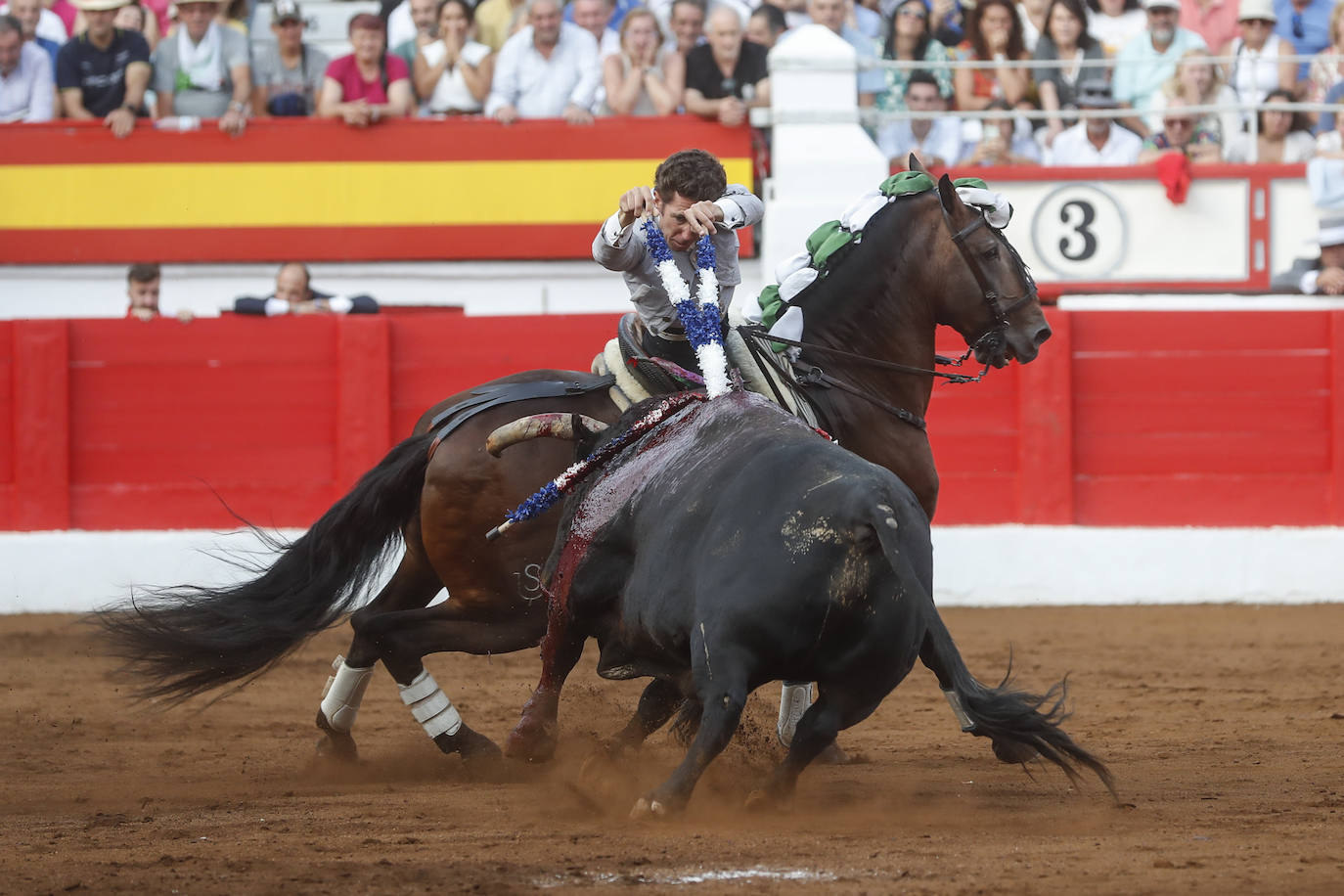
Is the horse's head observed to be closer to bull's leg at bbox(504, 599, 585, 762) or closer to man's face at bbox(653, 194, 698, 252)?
man's face at bbox(653, 194, 698, 252)

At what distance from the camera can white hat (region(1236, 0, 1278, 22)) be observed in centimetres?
1024

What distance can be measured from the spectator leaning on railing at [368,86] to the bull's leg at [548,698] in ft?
22.1

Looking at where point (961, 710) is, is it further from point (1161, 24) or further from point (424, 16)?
point (424, 16)

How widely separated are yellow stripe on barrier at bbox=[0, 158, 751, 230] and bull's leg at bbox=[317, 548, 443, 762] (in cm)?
548

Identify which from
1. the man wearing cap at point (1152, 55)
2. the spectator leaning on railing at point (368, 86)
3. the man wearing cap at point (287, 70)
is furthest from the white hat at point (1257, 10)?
the man wearing cap at point (287, 70)

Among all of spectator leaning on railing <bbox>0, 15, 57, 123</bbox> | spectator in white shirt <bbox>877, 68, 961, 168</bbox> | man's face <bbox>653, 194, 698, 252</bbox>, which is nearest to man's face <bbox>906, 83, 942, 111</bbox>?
spectator in white shirt <bbox>877, 68, 961, 168</bbox>

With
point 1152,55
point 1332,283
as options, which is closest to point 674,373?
point 1332,283

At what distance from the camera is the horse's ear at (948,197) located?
487 cm

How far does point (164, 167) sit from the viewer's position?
412 inches

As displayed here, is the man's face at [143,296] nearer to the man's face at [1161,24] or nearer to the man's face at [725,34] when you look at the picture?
the man's face at [725,34]

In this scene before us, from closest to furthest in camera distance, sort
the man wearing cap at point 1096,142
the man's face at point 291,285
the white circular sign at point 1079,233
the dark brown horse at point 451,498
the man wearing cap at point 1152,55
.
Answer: the dark brown horse at point 451,498
the man's face at point 291,285
the white circular sign at point 1079,233
the man wearing cap at point 1096,142
the man wearing cap at point 1152,55

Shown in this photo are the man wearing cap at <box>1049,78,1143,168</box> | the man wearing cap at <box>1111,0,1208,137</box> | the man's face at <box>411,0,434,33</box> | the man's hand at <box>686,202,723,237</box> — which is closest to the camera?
the man's hand at <box>686,202,723,237</box>

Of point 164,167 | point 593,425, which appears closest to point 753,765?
point 593,425

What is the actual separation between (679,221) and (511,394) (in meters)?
0.79
